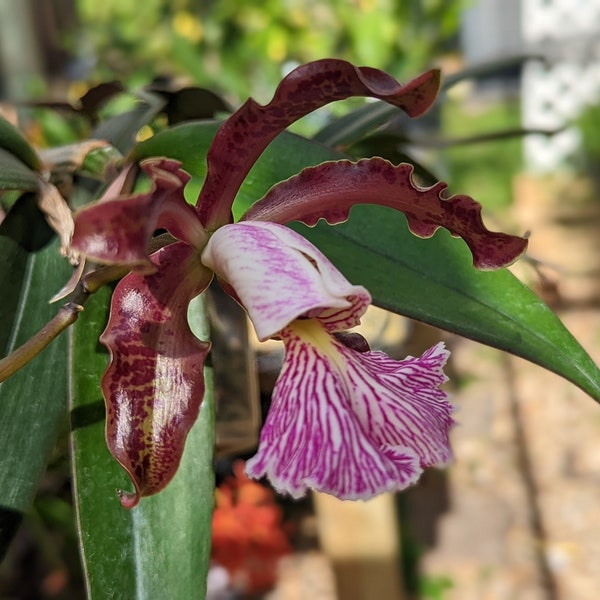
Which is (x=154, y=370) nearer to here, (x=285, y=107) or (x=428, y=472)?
(x=285, y=107)

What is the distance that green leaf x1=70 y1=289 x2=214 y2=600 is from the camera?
1.41ft

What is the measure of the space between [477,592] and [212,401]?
1.51 meters

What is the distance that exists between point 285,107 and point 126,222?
0.11m

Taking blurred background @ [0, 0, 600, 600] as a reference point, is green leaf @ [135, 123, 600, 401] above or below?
below

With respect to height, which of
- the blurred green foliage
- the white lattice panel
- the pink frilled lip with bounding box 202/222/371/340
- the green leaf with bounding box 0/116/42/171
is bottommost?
the pink frilled lip with bounding box 202/222/371/340

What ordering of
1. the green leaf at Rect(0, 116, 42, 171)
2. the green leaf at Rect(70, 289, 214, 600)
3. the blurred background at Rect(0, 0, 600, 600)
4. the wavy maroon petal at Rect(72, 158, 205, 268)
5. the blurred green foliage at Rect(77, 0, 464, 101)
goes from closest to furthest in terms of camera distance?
the wavy maroon petal at Rect(72, 158, 205, 268) → the green leaf at Rect(70, 289, 214, 600) → the green leaf at Rect(0, 116, 42, 171) → the blurred background at Rect(0, 0, 600, 600) → the blurred green foliage at Rect(77, 0, 464, 101)

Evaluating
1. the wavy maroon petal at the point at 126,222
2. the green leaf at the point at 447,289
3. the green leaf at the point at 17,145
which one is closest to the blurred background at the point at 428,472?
the green leaf at the point at 17,145

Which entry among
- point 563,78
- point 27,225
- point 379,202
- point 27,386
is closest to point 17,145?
point 27,225

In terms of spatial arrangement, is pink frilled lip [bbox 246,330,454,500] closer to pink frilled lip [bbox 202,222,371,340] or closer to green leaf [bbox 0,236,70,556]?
pink frilled lip [bbox 202,222,371,340]

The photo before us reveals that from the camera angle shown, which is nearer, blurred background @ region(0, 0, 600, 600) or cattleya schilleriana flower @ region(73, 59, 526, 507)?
cattleya schilleriana flower @ region(73, 59, 526, 507)

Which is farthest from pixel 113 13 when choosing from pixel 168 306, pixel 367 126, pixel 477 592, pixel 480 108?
pixel 168 306

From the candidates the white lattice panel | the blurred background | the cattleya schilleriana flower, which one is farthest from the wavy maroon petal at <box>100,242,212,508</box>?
the white lattice panel

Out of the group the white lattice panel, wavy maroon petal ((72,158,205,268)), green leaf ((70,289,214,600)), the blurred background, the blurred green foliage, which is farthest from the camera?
the white lattice panel

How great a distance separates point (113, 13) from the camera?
306 centimetres
